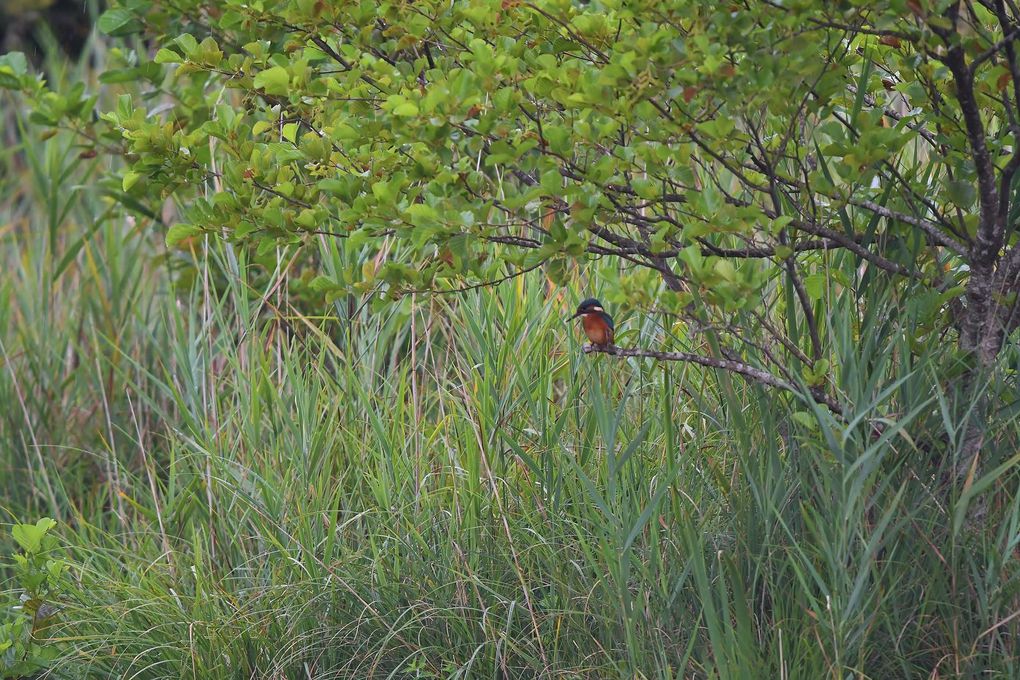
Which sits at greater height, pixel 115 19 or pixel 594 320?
pixel 115 19

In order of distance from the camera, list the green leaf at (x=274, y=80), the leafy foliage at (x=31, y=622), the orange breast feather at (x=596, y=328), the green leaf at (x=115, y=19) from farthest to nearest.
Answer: the green leaf at (x=115, y=19), the orange breast feather at (x=596, y=328), the leafy foliage at (x=31, y=622), the green leaf at (x=274, y=80)

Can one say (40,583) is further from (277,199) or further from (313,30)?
(313,30)

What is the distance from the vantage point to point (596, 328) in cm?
314

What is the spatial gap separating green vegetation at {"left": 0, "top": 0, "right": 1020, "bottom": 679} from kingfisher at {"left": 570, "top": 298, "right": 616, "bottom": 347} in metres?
0.08

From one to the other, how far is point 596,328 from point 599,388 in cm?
32

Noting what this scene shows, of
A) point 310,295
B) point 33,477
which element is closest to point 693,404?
point 310,295

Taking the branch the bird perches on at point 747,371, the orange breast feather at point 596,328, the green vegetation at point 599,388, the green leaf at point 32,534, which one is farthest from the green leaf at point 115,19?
the branch the bird perches on at point 747,371

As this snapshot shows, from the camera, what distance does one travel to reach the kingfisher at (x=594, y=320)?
3.12 metres

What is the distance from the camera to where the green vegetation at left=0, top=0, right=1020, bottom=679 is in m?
2.44

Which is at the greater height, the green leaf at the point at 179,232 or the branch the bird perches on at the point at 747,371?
the green leaf at the point at 179,232

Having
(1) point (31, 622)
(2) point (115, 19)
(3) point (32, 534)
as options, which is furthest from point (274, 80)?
(1) point (31, 622)

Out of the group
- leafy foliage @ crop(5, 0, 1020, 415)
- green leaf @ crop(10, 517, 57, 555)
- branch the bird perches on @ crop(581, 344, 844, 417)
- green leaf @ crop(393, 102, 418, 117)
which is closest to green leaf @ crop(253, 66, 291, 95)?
leafy foliage @ crop(5, 0, 1020, 415)

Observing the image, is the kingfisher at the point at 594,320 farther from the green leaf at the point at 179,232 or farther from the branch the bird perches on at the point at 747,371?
the green leaf at the point at 179,232

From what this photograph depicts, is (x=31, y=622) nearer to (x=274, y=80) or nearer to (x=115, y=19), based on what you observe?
(x=274, y=80)
